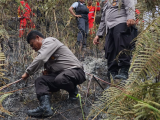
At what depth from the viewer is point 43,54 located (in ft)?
7.35

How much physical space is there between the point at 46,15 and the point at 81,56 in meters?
1.19

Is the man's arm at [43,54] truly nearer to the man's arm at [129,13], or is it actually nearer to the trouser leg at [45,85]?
the trouser leg at [45,85]

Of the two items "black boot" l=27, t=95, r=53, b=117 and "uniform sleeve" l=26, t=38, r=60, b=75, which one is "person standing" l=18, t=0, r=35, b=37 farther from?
"black boot" l=27, t=95, r=53, b=117

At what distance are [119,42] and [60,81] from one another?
92 centimetres

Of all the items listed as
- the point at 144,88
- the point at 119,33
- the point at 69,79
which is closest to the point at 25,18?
the point at 69,79

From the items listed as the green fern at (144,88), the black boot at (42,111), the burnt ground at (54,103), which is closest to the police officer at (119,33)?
the burnt ground at (54,103)

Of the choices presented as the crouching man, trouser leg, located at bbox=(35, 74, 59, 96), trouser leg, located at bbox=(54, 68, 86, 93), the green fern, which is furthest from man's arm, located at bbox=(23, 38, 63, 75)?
the green fern

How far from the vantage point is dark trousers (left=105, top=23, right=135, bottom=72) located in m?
2.33

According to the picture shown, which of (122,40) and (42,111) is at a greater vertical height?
(122,40)

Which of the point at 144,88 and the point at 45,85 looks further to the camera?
the point at 45,85

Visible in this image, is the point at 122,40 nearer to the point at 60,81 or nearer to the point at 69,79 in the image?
the point at 69,79

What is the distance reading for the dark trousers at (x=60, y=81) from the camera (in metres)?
2.20

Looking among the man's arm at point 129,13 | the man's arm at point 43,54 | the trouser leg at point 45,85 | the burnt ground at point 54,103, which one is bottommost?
the burnt ground at point 54,103

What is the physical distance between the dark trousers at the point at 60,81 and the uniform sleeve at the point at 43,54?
0.19 metres
